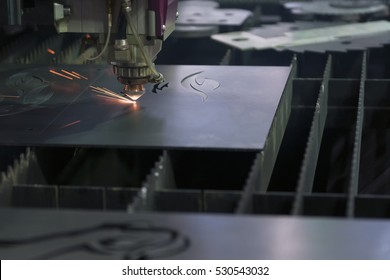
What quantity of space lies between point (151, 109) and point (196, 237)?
1.38 meters

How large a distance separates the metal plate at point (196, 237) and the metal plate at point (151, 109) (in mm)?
735

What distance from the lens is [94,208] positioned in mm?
3121

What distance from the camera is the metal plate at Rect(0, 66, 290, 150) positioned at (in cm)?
352

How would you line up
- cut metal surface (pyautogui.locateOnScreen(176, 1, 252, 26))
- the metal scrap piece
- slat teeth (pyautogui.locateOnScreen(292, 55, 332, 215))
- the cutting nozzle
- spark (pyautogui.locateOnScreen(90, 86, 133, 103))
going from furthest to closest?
cut metal surface (pyautogui.locateOnScreen(176, 1, 252, 26)) → the metal scrap piece → spark (pyautogui.locateOnScreen(90, 86, 133, 103)) → the cutting nozzle → slat teeth (pyautogui.locateOnScreen(292, 55, 332, 215))

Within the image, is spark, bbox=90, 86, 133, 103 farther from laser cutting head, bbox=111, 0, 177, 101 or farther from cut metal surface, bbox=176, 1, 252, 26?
cut metal surface, bbox=176, 1, 252, 26

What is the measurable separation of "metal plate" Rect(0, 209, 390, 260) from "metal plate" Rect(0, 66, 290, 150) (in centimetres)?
73

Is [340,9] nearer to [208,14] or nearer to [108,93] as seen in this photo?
[208,14]

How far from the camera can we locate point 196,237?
2.62 m

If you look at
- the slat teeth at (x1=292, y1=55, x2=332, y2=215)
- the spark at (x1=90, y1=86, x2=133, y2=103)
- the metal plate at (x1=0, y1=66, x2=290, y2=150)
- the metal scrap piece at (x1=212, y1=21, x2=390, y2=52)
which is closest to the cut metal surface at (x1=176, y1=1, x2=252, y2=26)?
the metal scrap piece at (x1=212, y1=21, x2=390, y2=52)

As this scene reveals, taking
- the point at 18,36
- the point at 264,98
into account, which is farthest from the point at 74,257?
the point at 18,36

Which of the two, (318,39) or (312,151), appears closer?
(312,151)

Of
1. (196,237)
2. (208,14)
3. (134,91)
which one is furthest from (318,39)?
(196,237)

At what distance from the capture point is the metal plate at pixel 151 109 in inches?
139

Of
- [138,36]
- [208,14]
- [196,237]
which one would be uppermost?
[138,36]
